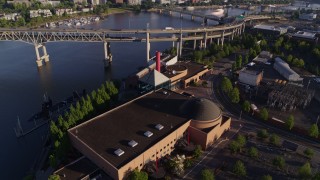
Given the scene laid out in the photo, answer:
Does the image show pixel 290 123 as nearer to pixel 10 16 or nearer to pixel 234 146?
pixel 234 146

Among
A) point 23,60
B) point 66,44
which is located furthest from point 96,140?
point 66,44

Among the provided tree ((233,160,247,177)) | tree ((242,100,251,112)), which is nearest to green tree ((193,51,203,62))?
tree ((242,100,251,112))

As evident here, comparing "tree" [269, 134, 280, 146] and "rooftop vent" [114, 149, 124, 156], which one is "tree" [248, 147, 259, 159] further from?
"rooftop vent" [114, 149, 124, 156]

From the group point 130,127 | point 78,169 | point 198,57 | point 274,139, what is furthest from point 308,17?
point 78,169

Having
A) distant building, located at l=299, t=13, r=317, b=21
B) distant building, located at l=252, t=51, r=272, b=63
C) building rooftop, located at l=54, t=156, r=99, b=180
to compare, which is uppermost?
distant building, located at l=299, t=13, r=317, b=21

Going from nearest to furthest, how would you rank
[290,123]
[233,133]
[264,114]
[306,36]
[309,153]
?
1. [309,153]
2. [290,123]
3. [233,133]
4. [264,114]
5. [306,36]

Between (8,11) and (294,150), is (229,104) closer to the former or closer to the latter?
(294,150)
